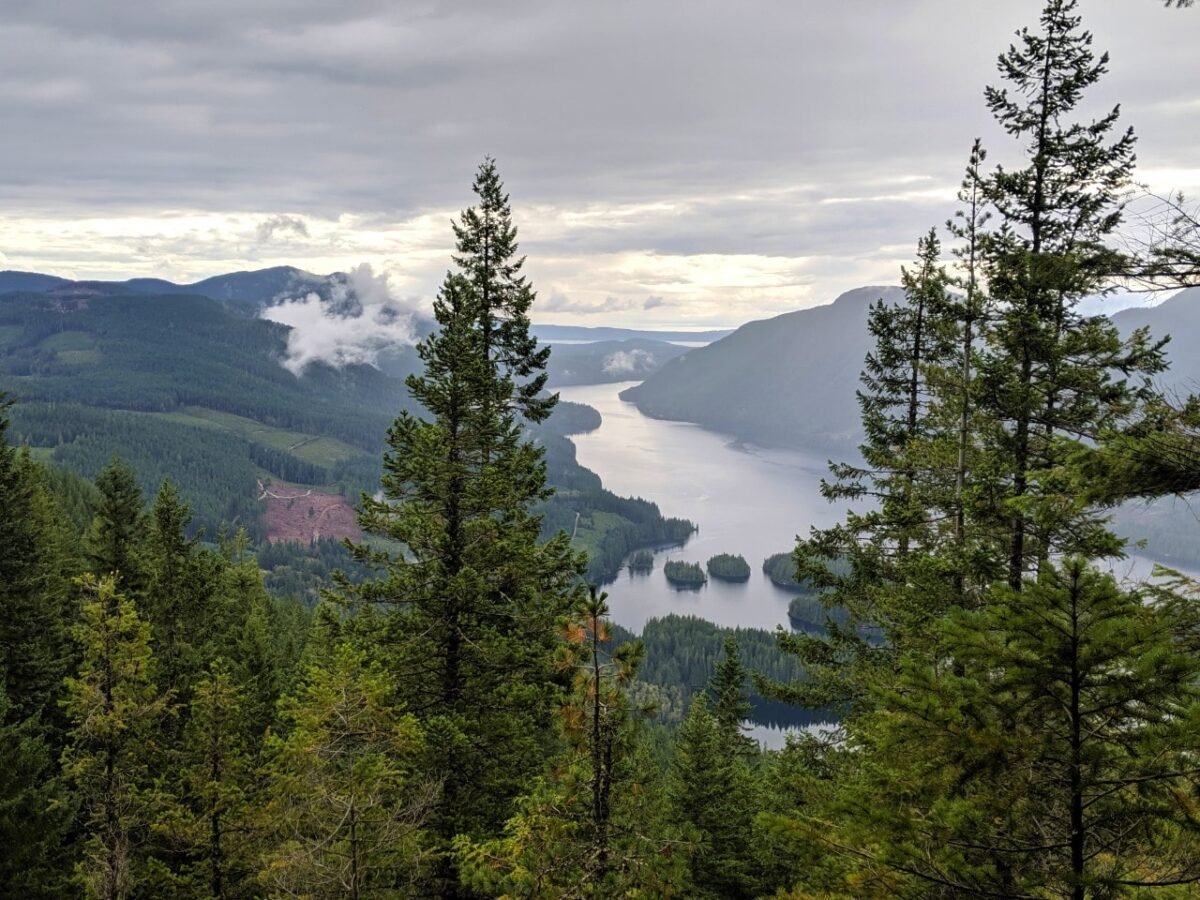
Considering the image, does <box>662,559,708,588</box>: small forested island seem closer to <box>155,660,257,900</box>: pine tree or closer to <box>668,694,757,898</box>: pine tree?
<box>668,694,757,898</box>: pine tree

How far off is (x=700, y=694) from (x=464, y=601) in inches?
622

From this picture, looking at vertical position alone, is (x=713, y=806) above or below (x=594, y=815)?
below

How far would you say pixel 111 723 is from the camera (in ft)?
48.0

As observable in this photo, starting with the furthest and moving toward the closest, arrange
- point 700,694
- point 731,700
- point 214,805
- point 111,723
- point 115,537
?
1. point 731,700
2. point 700,694
3. point 115,537
4. point 214,805
5. point 111,723

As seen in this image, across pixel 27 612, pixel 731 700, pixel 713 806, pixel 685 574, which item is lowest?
pixel 685 574

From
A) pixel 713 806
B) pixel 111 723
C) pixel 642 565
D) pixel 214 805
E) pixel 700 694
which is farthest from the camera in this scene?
pixel 642 565

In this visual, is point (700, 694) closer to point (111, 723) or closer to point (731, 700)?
point (731, 700)

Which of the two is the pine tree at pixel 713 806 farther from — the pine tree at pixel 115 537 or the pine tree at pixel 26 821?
the pine tree at pixel 115 537

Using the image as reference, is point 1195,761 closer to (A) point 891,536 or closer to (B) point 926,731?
(B) point 926,731

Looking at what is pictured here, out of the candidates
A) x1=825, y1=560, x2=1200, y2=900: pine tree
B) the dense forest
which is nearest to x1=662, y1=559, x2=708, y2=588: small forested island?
the dense forest

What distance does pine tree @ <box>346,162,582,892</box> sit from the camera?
1505cm

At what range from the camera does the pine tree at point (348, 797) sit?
11484 mm

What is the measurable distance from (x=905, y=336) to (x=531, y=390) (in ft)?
34.1

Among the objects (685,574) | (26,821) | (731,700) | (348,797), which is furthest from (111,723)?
(685,574)
